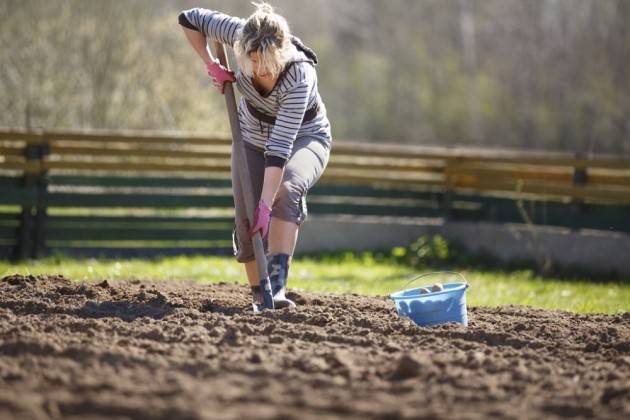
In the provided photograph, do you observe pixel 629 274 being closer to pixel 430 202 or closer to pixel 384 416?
pixel 430 202

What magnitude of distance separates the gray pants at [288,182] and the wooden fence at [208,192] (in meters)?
4.07

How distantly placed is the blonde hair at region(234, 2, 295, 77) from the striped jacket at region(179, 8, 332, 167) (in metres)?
0.17

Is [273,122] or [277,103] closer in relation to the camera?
[277,103]

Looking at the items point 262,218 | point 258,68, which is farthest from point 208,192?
point 258,68

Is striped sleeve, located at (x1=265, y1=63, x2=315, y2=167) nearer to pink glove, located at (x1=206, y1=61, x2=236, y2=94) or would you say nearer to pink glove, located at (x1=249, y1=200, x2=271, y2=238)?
pink glove, located at (x1=249, y1=200, x2=271, y2=238)

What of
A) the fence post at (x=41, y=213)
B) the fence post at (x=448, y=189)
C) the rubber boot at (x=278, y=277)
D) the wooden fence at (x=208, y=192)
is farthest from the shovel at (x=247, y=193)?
the fence post at (x=448, y=189)

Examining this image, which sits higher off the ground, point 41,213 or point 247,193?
point 247,193

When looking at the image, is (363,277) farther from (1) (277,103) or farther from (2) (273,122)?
(1) (277,103)

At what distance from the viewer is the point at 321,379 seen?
4.10 metres

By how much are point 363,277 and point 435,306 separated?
3595 millimetres

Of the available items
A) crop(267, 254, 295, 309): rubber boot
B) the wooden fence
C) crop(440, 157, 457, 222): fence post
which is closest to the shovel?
crop(267, 254, 295, 309): rubber boot

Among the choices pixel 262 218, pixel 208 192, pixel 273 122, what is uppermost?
pixel 273 122

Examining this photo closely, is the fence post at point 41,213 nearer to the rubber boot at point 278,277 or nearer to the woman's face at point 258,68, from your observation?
the rubber boot at point 278,277

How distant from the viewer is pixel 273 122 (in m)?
6.11
